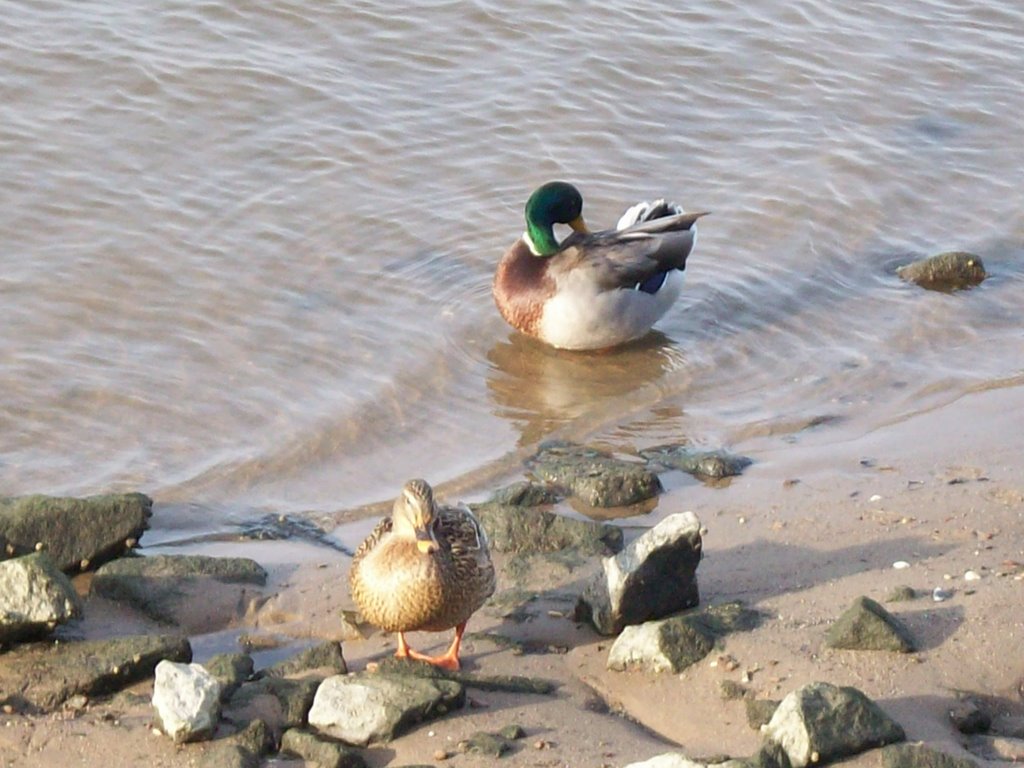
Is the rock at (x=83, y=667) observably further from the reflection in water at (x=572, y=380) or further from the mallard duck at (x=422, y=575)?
the reflection in water at (x=572, y=380)

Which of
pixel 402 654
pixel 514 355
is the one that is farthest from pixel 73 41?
pixel 402 654

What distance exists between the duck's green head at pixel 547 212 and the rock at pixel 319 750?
4481mm

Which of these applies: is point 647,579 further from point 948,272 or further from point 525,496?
point 948,272

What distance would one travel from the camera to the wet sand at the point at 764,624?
4.25 metres

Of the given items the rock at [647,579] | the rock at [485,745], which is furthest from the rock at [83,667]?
the rock at [647,579]

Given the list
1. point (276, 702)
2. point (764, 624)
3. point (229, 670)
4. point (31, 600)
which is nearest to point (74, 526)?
point (31, 600)

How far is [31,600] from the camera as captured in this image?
4699 millimetres

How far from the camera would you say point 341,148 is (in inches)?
378

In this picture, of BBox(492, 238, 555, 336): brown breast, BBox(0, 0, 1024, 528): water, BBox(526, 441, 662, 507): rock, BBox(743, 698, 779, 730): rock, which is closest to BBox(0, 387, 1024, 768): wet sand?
BBox(743, 698, 779, 730): rock

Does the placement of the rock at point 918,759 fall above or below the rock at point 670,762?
below

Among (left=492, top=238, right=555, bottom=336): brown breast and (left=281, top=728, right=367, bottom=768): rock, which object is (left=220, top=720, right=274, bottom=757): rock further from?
(left=492, top=238, right=555, bottom=336): brown breast

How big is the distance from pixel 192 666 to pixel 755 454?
3.09 metres

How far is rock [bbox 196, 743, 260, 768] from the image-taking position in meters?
4.06

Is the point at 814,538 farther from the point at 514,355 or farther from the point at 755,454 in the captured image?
the point at 514,355
